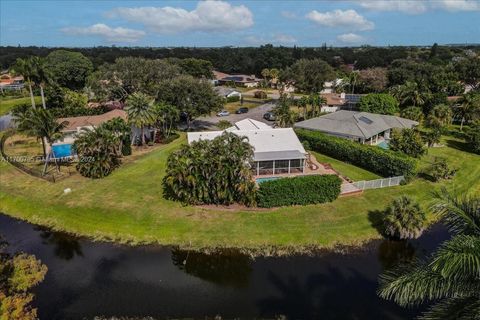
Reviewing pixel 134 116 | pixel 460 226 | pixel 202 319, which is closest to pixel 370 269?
pixel 202 319

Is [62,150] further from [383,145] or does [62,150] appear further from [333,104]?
[333,104]

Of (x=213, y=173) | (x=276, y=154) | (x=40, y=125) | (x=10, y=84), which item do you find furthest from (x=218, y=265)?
(x=10, y=84)

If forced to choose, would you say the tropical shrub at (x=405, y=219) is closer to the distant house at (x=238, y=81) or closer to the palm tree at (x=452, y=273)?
the palm tree at (x=452, y=273)

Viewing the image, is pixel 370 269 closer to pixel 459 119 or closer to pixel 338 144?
pixel 338 144

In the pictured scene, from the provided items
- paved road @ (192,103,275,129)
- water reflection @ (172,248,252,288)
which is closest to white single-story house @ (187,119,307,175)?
water reflection @ (172,248,252,288)

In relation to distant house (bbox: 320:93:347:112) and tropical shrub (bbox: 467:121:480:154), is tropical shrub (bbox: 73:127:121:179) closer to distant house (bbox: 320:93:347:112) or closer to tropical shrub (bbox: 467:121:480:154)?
tropical shrub (bbox: 467:121:480:154)

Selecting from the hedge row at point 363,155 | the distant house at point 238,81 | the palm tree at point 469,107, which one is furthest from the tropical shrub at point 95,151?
the distant house at point 238,81

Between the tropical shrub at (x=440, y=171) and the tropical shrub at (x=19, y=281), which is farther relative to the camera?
the tropical shrub at (x=440, y=171)
